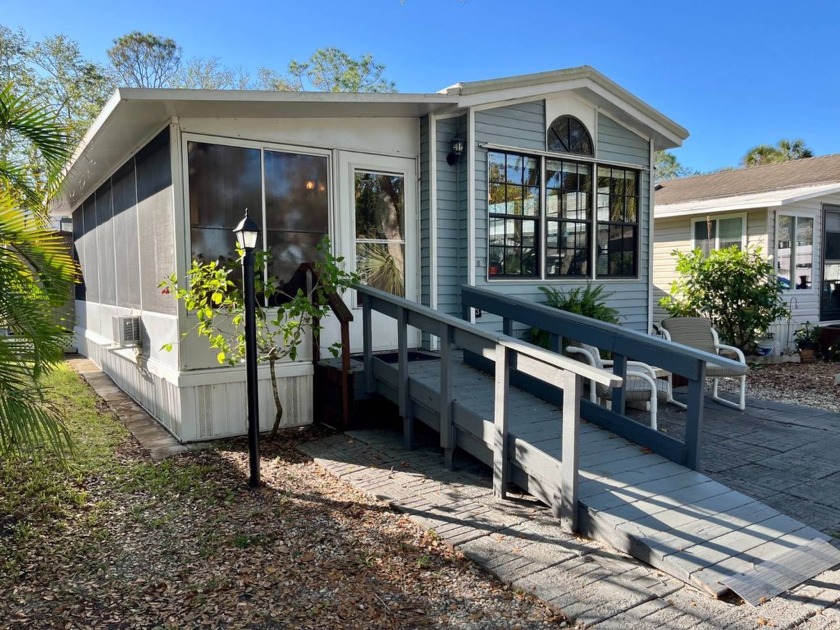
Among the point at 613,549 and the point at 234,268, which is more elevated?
the point at 234,268

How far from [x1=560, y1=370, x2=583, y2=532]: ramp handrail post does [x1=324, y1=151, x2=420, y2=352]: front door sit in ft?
9.80

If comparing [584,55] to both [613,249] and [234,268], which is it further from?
[234,268]

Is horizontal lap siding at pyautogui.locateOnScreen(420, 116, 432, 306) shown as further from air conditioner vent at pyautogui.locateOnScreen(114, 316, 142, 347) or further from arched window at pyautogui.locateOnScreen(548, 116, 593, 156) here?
air conditioner vent at pyautogui.locateOnScreen(114, 316, 142, 347)

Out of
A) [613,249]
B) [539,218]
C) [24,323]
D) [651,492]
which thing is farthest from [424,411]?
[613,249]

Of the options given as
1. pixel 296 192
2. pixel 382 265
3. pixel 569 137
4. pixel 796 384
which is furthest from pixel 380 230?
pixel 796 384

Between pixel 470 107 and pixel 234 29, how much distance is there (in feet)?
62.4

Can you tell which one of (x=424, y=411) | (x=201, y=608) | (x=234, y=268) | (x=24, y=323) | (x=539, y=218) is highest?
(x=539, y=218)

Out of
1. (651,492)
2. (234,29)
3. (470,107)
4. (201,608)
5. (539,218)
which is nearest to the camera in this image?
(201,608)

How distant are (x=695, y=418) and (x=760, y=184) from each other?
441 inches

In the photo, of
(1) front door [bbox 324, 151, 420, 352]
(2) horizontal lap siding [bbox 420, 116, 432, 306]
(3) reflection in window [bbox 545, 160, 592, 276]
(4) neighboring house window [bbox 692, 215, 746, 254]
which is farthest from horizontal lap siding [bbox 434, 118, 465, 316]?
A: (4) neighboring house window [bbox 692, 215, 746, 254]

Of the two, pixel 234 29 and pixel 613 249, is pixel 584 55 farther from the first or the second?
pixel 234 29

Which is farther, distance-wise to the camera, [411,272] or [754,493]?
[411,272]

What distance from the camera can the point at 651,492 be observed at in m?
3.42

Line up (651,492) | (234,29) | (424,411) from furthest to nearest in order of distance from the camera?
(234,29), (424,411), (651,492)
